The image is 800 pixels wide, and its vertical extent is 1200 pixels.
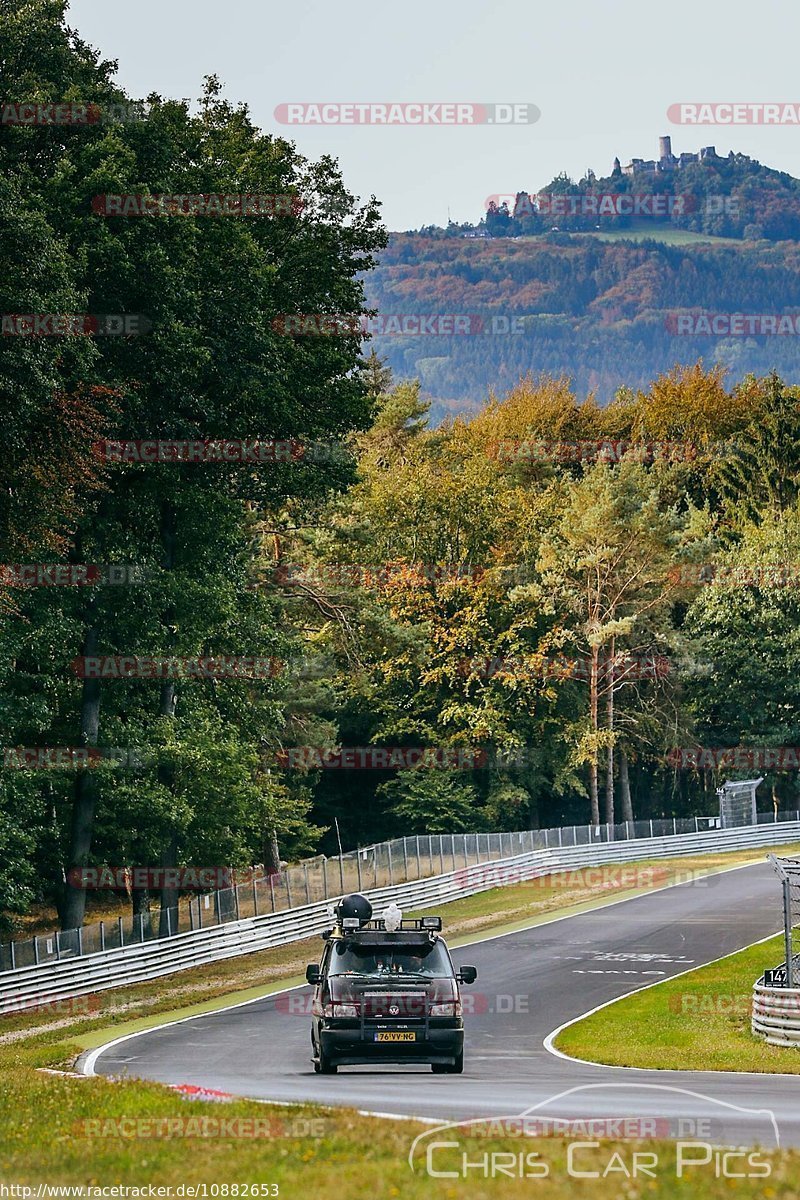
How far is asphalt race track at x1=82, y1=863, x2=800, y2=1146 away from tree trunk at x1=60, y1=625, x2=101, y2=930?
275 inches

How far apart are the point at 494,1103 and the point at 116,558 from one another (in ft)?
77.3

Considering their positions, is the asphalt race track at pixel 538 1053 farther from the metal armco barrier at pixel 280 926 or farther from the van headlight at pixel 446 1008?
the metal armco barrier at pixel 280 926

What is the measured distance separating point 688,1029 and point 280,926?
1821 centimetres

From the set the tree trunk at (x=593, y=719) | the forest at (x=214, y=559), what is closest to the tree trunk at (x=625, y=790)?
the tree trunk at (x=593, y=719)

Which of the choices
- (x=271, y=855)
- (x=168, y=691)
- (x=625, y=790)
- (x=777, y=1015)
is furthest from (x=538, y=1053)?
(x=625, y=790)

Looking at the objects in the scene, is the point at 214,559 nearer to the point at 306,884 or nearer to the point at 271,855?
the point at 306,884

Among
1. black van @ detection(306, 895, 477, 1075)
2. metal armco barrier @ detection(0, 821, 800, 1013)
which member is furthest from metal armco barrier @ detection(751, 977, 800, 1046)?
metal armco barrier @ detection(0, 821, 800, 1013)

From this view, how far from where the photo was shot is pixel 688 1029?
2958 centimetres

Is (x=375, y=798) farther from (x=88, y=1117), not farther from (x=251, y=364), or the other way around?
(x=88, y=1117)

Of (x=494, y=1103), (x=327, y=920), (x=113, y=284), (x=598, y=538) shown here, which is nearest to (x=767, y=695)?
(x=598, y=538)

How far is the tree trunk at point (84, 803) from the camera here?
39.9m

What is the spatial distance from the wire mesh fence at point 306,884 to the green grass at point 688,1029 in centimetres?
1206

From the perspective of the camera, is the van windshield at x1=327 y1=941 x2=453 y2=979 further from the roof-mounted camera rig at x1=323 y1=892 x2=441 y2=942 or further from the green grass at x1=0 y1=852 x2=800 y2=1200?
the green grass at x1=0 y1=852 x2=800 y2=1200

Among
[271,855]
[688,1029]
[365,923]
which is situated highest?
[365,923]
